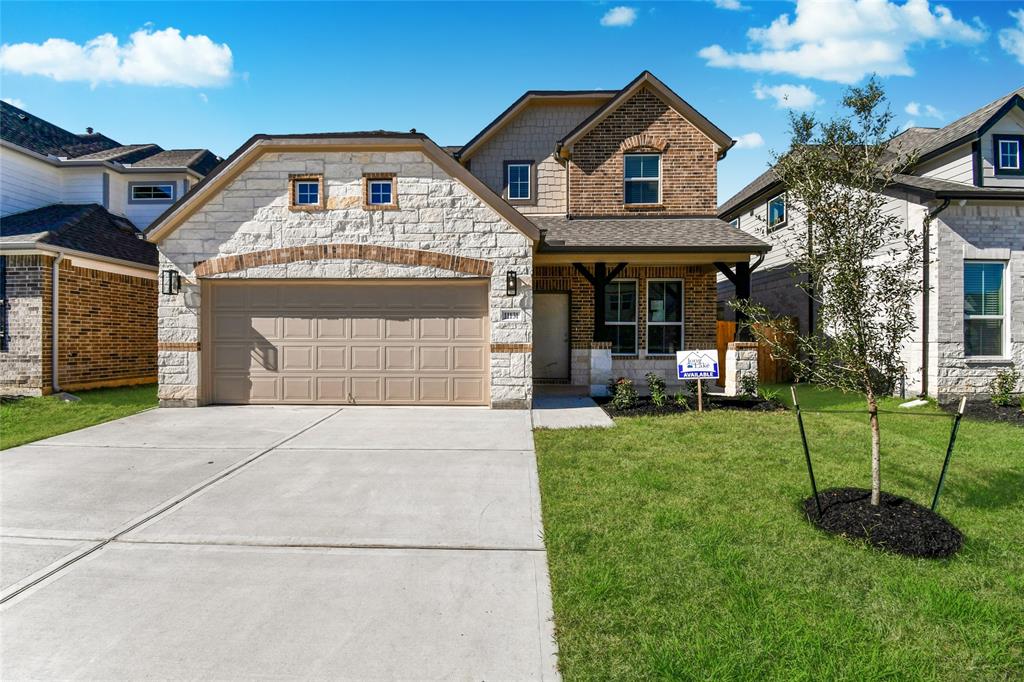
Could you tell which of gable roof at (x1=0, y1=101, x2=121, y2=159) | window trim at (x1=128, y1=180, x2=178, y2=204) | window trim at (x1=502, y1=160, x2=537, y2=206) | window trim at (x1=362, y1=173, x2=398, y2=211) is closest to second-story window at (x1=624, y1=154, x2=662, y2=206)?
window trim at (x1=502, y1=160, x2=537, y2=206)

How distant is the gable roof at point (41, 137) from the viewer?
1484cm

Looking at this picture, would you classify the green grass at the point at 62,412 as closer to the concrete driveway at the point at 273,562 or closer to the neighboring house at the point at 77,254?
the neighboring house at the point at 77,254

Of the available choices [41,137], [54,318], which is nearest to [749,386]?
[54,318]

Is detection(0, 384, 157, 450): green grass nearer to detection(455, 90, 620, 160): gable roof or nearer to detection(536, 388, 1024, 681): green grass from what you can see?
detection(536, 388, 1024, 681): green grass

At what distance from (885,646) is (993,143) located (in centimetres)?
1344

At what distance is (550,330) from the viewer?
1280 centimetres

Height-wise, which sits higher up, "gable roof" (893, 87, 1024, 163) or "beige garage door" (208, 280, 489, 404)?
"gable roof" (893, 87, 1024, 163)

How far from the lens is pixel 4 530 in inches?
170

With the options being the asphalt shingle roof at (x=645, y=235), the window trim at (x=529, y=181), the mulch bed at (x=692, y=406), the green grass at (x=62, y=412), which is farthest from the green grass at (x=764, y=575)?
the window trim at (x=529, y=181)

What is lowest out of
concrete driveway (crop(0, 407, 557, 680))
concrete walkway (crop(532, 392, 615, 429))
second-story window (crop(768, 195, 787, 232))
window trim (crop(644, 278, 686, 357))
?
concrete driveway (crop(0, 407, 557, 680))

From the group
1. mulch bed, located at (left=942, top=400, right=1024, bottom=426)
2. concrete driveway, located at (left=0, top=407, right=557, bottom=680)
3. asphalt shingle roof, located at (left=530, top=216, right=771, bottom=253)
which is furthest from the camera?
asphalt shingle roof, located at (left=530, top=216, right=771, bottom=253)

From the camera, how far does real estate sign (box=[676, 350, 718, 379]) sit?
30.9 feet

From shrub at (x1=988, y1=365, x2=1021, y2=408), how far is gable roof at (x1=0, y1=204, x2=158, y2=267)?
59.4ft

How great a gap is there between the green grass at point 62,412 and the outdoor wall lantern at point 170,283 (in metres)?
2.37
